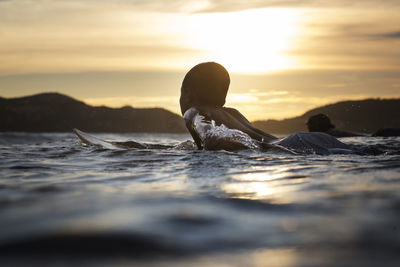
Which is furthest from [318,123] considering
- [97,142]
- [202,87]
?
[97,142]

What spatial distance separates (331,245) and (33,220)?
4.12ft

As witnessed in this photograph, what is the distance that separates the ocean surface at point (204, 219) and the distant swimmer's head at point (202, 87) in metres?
3.32

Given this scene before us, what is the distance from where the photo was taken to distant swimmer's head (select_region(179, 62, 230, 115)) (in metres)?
6.23

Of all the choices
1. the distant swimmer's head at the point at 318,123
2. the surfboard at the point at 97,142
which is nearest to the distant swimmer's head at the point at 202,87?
the surfboard at the point at 97,142

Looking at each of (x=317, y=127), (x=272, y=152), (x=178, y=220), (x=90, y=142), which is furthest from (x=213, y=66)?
(x=317, y=127)

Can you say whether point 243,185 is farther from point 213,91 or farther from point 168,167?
point 213,91

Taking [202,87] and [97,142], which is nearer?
[202,87]

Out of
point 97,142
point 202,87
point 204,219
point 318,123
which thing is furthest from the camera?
point 318,123

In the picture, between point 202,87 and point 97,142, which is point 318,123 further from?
point 97,142

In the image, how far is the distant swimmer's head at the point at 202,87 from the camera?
623cm

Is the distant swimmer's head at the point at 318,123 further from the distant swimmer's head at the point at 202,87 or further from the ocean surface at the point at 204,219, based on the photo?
the ocean surface at the point at 204,219

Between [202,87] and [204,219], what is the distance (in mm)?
4740

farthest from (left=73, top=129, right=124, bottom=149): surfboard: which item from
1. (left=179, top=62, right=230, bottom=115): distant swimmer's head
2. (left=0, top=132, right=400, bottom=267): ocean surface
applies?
(left=0, top=132, right=400, bottom=267): ocean surface

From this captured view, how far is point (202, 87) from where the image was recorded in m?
6.23
